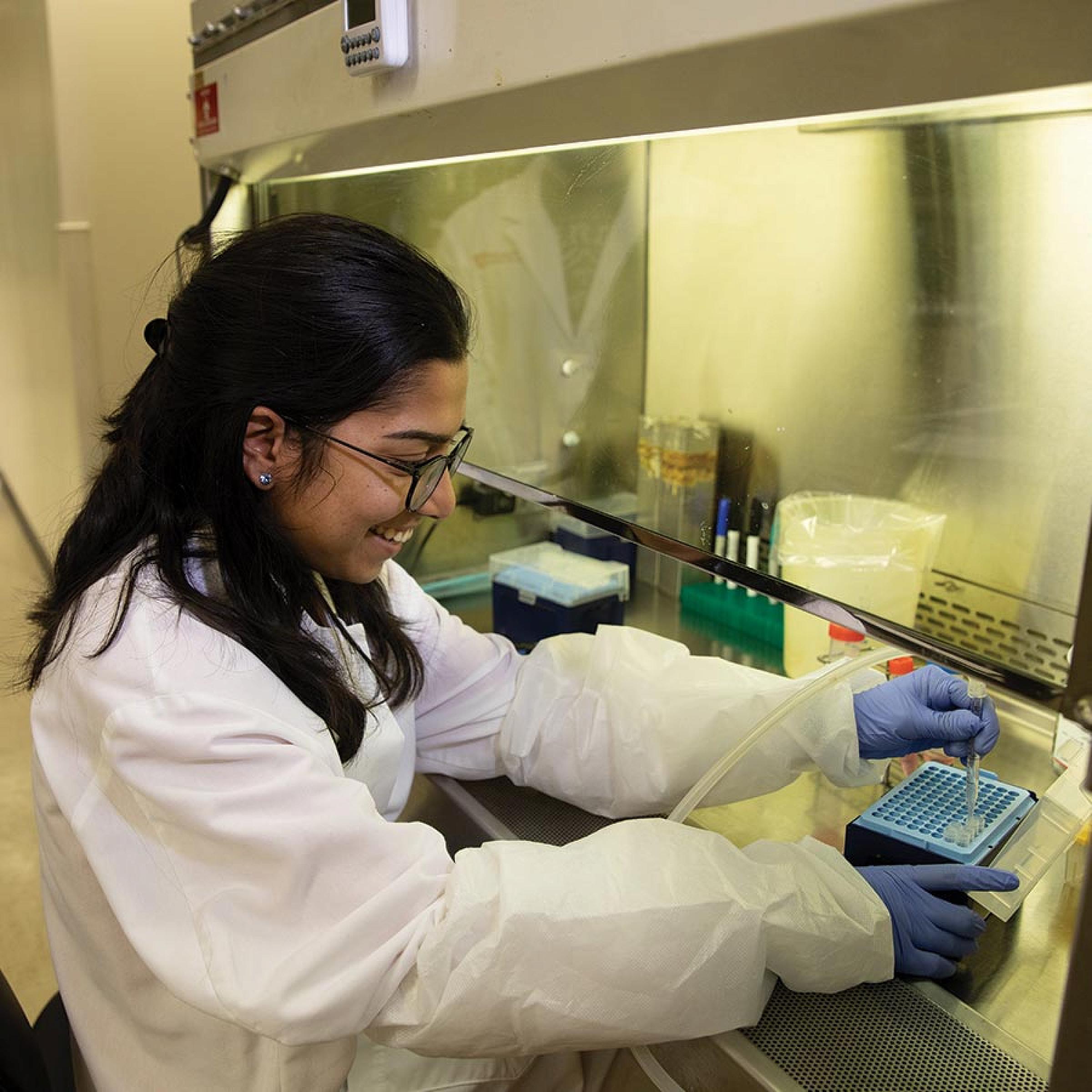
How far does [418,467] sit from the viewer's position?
0.98 metres

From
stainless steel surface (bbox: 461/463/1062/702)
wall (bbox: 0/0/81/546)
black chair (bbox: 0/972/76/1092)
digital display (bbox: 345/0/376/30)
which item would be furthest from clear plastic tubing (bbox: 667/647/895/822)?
wall (bbox: 0/0/81/546)

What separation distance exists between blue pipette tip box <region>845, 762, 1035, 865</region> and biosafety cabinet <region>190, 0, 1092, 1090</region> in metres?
0.08

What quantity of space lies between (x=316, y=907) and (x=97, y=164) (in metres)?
2.72

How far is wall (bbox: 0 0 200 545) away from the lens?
2.73m

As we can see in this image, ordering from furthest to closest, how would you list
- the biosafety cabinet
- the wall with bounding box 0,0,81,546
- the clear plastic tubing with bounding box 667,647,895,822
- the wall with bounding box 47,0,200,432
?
1. the wall with bounding box 0,0,81,546
2. the wall with bounding box 47,0,200,432
3. the clear plastic tubing with bounding box 667,647,895,822
4. the biosafety cabinet

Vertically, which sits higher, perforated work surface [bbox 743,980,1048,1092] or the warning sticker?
the warning sticker

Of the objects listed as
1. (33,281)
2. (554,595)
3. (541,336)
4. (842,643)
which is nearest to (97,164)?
(33,281)

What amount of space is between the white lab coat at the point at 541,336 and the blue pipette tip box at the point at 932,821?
562mm

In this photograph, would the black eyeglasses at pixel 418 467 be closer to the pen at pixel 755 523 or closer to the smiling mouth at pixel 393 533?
the smiling mouth at pixel 393 533

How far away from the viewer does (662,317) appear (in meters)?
1.42

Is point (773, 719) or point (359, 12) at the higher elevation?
point (359, 12)

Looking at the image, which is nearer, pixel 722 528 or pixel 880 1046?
pixel 880 1046

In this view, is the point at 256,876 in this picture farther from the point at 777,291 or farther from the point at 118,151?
the point at 118,151

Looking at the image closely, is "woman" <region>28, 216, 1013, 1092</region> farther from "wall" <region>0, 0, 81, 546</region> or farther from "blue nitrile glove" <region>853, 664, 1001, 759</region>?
"wall" <region>0, 0, 81, 546</region>
